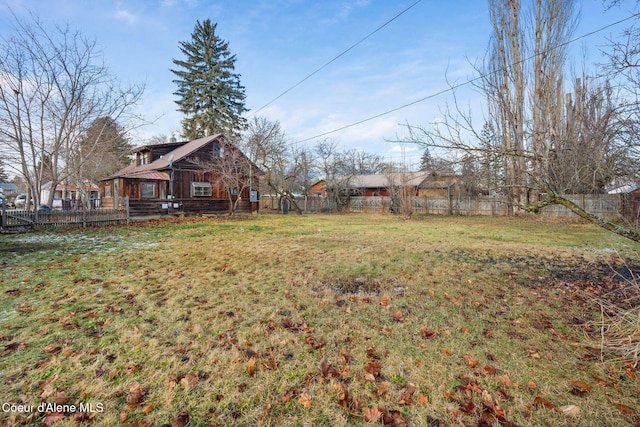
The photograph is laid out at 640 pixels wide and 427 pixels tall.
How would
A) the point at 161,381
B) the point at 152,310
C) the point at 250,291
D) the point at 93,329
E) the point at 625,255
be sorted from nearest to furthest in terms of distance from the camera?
the point at 161,381, the point at 93,329, the point at 152,310, the point at 250,291, the point at 625,255

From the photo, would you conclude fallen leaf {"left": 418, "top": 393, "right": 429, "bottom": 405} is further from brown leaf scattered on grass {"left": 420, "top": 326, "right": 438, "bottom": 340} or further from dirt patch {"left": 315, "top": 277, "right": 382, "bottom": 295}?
dirt patch {"left": 315, "top": 277, "right": 382, "bottom": 295}

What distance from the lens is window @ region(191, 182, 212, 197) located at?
20.3 metres

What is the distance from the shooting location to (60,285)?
461cm

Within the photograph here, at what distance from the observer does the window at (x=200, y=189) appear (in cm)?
2027

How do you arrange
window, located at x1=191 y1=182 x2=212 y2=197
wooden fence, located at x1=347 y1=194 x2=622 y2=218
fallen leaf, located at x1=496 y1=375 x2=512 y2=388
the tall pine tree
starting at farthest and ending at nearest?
the tall pine tree < window, located at x1=191 y1=182 x2=212 y2=197 < wooden fence, located at x1=347 y1=194 x2=622 y2=218 < fallen leaf, located at x1=496 y1=375 x2=512 y2=388

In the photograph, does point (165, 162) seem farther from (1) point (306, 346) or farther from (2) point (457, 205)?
(2) point (457, 205)

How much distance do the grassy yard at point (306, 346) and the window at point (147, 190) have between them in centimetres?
1381

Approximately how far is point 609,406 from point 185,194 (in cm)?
2128

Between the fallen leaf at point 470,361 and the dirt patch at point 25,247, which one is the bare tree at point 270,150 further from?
the fallen leaf at point 470,361

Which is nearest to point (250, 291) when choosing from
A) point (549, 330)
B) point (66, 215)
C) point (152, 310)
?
point (152, 310)

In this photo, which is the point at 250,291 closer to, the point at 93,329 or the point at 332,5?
the point at 93,329

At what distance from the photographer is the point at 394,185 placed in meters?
24.2

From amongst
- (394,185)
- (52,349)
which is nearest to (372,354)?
(52,349)

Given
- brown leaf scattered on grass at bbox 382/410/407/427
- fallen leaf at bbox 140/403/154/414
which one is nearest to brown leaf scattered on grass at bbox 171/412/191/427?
fallen leaf at bbox 140/403/154/414
